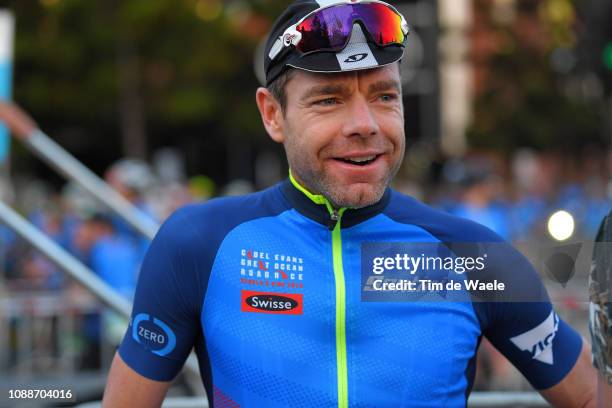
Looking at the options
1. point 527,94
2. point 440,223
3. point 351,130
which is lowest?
point 527,94

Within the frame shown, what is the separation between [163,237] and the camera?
243 cm

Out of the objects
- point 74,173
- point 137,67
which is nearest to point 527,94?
point 137,67

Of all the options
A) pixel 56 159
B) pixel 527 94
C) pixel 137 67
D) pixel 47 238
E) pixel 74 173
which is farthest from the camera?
pixel 527 94

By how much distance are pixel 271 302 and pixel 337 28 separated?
0.67 meters

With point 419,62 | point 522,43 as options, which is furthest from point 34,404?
point 522,43

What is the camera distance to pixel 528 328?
242 cm

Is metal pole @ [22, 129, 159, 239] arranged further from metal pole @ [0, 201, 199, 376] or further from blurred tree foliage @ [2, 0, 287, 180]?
blurred tree foliage @ [2, 0, 287, 180]

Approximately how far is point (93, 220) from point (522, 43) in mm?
20696

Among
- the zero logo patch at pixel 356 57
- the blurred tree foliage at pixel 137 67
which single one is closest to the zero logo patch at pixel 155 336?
the zero logo patch at pixel 356 57

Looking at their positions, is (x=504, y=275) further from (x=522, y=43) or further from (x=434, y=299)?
(x=522, y=43)

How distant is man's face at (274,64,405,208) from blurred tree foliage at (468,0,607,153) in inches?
997

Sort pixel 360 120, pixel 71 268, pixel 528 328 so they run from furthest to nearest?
1. pixel 71 268
2. pixel 528 328
3. pixel 360 120

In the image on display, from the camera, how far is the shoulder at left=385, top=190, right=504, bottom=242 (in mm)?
2498

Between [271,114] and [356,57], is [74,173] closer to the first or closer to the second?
[271,114]
